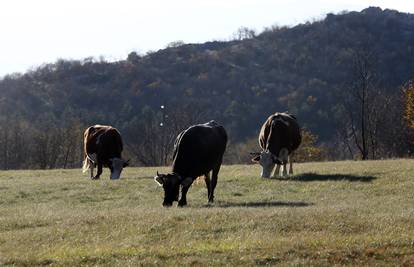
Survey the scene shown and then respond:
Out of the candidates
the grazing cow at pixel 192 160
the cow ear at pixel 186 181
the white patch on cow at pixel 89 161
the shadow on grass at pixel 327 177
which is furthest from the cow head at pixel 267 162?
the white patch on cow at pixel 89 161

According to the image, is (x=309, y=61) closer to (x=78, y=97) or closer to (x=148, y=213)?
(x=78, y=97)

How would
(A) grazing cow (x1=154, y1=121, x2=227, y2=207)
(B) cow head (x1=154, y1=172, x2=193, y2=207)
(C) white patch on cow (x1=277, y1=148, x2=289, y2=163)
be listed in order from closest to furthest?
(B) cow head (x1=154, y1=172, x2=193, y2=207) → (A) grazing cow (x1=154, y1=121, x2=227, y2=207) → (C) white patch on cow (x1=277, y1=148, x2=289, y2=163)

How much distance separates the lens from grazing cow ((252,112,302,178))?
31.2m

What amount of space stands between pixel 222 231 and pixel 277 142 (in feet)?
52.4

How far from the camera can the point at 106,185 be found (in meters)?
30.5

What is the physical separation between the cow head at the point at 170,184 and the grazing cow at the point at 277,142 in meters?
9.14

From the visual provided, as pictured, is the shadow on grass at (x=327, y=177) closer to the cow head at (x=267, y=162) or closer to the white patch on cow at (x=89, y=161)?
the cow head at (x=267, y=162)

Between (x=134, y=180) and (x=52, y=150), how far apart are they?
2236 inches

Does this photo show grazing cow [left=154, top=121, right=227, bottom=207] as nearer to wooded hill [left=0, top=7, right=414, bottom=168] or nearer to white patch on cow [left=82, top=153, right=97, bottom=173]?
white patch on cow [left=82, top=153, right=97, bottom=173]

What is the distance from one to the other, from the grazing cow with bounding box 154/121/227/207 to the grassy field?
0.90 meters

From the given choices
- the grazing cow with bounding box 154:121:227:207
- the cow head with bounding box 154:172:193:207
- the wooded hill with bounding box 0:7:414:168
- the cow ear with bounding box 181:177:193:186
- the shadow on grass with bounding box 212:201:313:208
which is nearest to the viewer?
the shadow on grass with bounding box 212:201:313:208

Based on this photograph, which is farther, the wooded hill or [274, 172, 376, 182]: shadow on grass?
the wooded hill

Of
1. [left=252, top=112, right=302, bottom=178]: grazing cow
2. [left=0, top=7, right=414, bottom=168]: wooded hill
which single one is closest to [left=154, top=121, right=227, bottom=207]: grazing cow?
[left=252, top=112, right=302, bottom=178]: grazing cow

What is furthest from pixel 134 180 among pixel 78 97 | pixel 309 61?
pixel 309 61
